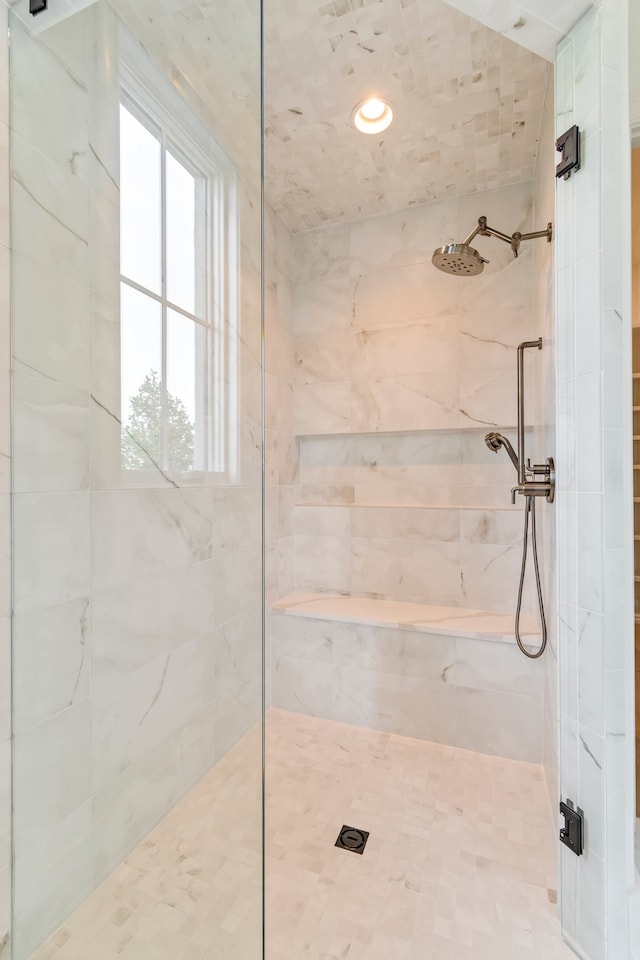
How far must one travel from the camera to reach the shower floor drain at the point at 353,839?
130 centimetres

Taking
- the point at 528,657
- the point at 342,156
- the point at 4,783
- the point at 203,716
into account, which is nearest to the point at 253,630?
the point at 203,716

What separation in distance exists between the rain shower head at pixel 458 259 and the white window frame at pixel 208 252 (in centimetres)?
93

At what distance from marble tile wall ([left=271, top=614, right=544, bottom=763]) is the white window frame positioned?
1.29m

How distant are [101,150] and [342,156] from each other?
1.27 m

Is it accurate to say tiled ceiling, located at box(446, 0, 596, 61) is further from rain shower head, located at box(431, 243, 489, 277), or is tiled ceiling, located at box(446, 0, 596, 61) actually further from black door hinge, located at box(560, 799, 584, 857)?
black door hinge, located at box(560, 799, 584, 857)

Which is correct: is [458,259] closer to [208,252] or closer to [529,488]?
[529,488]

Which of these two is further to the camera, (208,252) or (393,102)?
(393,102)

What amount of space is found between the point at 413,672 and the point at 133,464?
4.77 feet

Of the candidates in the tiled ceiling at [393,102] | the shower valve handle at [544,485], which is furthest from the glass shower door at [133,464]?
the shower valve handle at [544,485]

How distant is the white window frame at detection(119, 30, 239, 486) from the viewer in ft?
3.06

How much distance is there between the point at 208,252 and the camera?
0.96 m

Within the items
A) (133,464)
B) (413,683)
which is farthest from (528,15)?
(413,683)

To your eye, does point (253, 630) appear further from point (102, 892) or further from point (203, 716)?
point (102, 892)

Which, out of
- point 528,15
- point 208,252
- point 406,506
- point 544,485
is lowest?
point 406,506
